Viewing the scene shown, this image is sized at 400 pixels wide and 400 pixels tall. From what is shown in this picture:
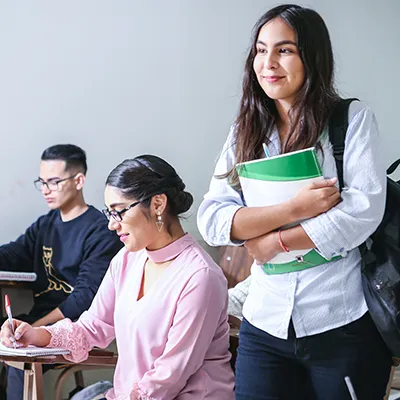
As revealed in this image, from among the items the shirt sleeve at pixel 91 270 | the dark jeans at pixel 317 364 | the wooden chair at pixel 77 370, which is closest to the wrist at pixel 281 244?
the dark jeans at pixel 317 364

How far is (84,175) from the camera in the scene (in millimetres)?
2943

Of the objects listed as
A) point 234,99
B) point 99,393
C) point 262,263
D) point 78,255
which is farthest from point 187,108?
point 262,263

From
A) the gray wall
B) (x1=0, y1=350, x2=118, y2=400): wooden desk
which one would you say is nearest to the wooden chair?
(x1=0, y1=350, x2=118, y2=400): wooden desk

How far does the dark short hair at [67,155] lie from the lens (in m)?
2.90

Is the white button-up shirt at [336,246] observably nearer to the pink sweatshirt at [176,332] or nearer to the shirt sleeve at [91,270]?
the pink sweatshirt at [176,332]

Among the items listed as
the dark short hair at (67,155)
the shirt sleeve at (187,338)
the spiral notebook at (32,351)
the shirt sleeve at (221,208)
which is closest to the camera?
the shirt sleeve at (221,208)

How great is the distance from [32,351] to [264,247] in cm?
75

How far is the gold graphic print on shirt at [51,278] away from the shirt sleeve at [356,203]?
1.73m

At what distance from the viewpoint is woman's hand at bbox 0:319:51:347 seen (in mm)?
1805

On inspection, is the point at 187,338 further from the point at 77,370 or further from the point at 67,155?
the point at 67,155

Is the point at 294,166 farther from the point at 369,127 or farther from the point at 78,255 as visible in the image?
the point at 78,255

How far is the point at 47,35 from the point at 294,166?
76.9 inches

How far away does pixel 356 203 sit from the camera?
47.8 inches

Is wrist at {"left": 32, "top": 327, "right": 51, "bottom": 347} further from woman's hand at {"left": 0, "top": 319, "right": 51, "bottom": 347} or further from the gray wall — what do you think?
the gray wall
